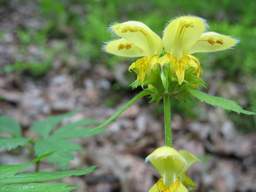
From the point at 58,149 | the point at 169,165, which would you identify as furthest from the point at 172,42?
the point at 58,149

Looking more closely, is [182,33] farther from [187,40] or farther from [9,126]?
[9,126]

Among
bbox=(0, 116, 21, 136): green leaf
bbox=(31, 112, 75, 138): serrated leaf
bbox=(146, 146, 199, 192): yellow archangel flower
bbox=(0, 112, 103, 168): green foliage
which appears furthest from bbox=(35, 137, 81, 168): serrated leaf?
bbox=(146, 146, 199, 192): yellow archangel flower

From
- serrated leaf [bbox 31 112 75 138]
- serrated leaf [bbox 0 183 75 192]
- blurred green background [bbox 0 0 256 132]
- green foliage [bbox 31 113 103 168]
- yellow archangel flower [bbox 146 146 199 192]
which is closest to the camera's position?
serrated leaf [bbox 0 183 75 192]

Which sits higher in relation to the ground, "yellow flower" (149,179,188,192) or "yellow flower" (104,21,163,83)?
"yellow flower" (104,21,163,83)

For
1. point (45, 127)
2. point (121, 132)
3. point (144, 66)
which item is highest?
point (144, 66)

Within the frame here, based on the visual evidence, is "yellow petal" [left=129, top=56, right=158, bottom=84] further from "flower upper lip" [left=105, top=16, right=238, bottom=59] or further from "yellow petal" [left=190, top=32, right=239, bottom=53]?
"yellow petal" [left=190, top=32, right=239, bottom=53]

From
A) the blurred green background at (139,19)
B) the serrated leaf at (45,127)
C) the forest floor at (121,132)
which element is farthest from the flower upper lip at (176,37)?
the blurred green background at (139,19)

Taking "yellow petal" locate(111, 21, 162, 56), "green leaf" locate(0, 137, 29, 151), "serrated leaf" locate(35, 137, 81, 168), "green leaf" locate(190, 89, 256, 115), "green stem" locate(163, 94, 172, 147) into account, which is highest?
"yellow petal" locate(111, 21, 162, 56)

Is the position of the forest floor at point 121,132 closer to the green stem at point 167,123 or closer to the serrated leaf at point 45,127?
the serrated leaf at point 45,127
